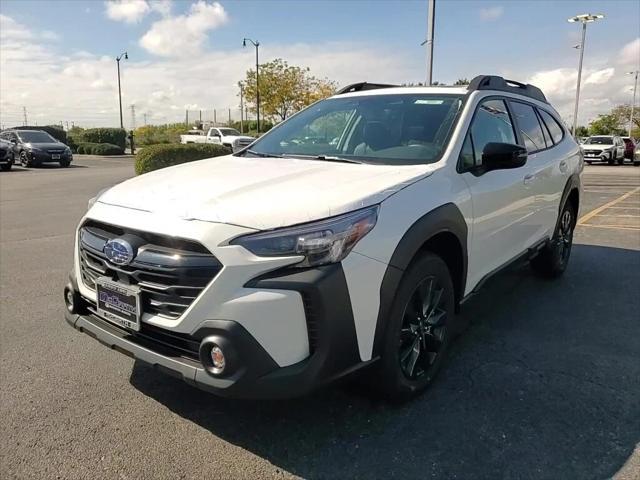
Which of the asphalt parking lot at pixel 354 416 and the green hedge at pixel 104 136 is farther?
the green hedge at pixel 104 136

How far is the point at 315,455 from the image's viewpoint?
2602 mm

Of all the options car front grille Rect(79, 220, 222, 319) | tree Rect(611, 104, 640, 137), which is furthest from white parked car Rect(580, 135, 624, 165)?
tree Rect(611, 104, 640, 137)

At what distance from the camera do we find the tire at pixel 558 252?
17.5 feet

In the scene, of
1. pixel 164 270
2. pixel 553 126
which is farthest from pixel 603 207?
pixel 164 270

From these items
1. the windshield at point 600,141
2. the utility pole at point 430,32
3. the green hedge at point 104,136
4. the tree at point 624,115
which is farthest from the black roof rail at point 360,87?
the tree at point 624,115

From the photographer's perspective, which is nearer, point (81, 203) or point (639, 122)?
point (81, 203)

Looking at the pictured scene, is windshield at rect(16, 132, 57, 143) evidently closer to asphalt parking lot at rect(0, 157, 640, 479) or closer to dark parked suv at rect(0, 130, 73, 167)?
dark parked suv at rect(0, 130, 73, 167)

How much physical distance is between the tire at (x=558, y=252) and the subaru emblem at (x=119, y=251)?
13.2 ft

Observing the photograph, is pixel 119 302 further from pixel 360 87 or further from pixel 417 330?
pixel 360 87

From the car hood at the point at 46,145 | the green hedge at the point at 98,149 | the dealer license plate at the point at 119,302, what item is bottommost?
the green hedge at the point at 98,149

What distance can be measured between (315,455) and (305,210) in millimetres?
1195

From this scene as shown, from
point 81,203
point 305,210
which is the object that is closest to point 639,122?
point 81,203

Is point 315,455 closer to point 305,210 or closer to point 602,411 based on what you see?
point 305,210

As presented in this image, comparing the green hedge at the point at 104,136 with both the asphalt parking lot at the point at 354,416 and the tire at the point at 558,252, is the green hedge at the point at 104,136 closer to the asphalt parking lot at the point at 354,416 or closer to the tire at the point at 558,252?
the asphalt parking lot at the point at 354,416
